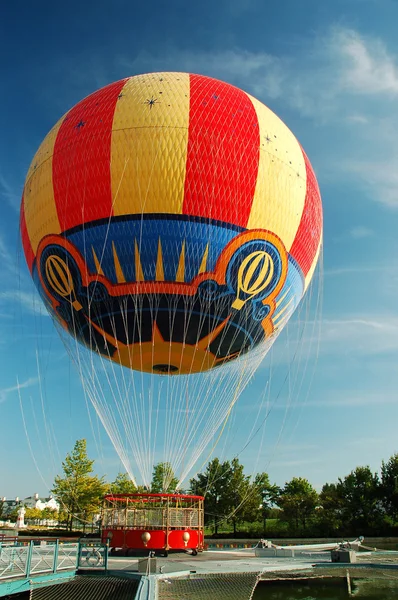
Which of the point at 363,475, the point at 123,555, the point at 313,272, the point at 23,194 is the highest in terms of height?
the point at 23,194

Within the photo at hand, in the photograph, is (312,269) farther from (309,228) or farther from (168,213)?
(168,213)

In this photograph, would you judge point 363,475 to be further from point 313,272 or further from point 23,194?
point 23,194

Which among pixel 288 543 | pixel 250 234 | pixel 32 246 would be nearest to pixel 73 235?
pixel 32 246

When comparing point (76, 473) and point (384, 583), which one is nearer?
point (384, 583)

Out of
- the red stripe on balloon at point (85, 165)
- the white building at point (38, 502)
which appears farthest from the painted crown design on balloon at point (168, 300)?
the white building at point (38, 502)

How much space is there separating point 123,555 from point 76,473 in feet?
71.9

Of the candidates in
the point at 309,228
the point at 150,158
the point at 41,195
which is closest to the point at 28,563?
the point at 41,195

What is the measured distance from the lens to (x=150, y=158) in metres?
13.7

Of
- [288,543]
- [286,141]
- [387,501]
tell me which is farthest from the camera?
[387,501]

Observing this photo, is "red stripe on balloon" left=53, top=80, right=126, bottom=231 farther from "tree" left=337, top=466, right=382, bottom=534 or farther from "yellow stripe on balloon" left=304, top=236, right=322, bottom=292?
"tree" left=337, top=466, right=382, bottom=534

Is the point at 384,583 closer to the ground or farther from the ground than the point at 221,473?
closer to the ground

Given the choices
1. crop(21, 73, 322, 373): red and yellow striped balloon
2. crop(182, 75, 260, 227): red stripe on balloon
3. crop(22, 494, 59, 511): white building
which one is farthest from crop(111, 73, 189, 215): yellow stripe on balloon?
crop(22, 494, 59, 511): white building

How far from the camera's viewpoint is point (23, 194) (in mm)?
16969

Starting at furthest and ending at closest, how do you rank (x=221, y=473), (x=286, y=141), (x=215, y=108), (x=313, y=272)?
1. (x=221, y=473)
2. (x=313, y=272)
3. (x=286, y=141)
4. (x=215, y=108)
